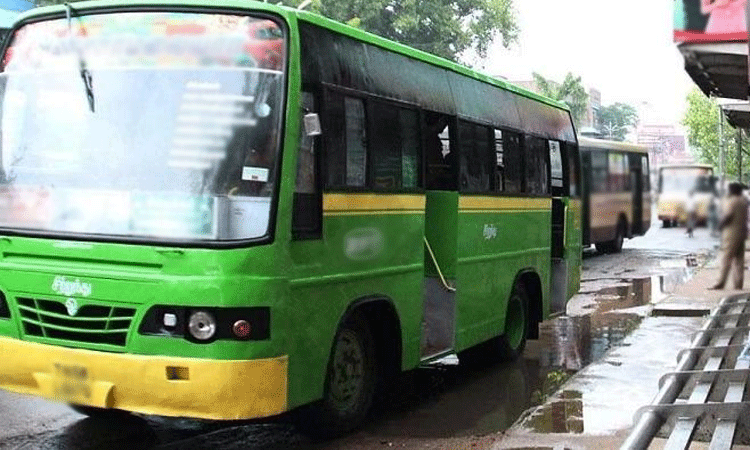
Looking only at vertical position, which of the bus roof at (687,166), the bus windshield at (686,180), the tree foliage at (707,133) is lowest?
the bus windshield at (686,180)

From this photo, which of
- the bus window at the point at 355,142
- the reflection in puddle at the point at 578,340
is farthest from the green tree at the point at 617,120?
the reflection in puddle at the point at 578,340

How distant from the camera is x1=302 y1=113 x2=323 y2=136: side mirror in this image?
14.8ft

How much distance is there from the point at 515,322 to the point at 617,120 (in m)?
7.35

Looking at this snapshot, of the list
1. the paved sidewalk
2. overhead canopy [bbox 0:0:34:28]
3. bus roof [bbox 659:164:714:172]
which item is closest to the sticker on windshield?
the paved sidewalk

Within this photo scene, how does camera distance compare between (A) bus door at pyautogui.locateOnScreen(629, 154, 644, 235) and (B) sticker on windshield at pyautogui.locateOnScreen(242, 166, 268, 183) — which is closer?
(A) bus door at pyautogui.locateOnScreen(629, 154, 644, 235)

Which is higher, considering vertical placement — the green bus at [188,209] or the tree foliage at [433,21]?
the tree foliage at [433,21]

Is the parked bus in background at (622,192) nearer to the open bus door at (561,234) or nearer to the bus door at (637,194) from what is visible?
the bus door at (637,194)

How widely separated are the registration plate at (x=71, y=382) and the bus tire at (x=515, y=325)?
4.81 metres

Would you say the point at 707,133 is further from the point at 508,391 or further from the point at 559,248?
the point at 559,248

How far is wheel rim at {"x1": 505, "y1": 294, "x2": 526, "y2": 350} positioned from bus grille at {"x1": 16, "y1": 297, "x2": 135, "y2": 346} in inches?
190

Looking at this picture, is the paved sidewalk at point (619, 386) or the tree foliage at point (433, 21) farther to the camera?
the tree foliage at point (433, 21)

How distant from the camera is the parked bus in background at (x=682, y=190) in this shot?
924 mm

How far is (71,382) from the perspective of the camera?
447 centimetres

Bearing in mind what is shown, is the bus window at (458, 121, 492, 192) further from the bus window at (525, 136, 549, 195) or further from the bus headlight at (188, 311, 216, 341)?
the bus headlight at (188, 311, 216, 341)
